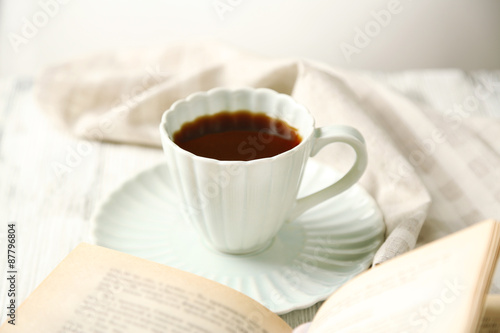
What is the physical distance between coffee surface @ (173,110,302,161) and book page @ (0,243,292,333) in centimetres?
17

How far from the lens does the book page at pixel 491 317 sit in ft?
1.48

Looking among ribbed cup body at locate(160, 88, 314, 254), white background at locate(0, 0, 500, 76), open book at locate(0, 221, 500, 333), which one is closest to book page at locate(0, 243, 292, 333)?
open book at locate(0, 221, 500, 333)

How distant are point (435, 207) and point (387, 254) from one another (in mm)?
173

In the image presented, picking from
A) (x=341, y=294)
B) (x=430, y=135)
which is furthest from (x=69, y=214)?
(x=430, y=135)

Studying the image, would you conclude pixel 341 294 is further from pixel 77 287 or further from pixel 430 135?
pixel 430 135

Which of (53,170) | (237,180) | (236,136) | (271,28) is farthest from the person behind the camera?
(271,28)

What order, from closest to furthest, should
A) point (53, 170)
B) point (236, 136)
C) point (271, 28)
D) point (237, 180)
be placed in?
point (237, 180) → point (236, 136) → point (53, 170) → point (271, 28)

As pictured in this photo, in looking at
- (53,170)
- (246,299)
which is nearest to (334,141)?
(246,299)

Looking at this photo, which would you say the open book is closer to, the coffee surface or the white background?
the coffee surface

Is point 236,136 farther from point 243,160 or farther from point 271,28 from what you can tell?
point 271,28

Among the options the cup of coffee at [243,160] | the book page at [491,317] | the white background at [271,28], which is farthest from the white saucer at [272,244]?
the white background at [271,28]

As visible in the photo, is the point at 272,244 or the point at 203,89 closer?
the point at 272,244

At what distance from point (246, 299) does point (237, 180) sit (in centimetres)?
13

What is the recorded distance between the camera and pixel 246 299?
500mm
